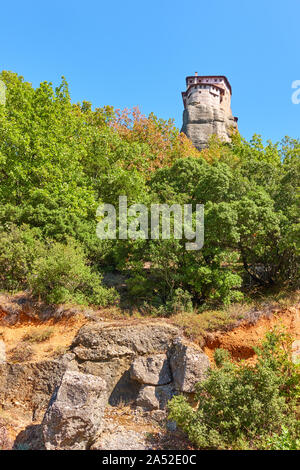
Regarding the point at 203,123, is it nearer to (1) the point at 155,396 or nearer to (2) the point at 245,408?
(1) the point at 155,396

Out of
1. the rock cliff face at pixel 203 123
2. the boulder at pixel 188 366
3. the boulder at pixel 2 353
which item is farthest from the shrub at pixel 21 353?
the rock cliff face at pixel 203 123

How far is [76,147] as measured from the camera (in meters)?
18.1

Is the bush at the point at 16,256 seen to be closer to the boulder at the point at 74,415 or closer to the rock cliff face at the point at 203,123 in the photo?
the boulder at the point at 74,415

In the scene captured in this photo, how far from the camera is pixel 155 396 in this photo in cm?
894

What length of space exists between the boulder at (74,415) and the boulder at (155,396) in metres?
1.80

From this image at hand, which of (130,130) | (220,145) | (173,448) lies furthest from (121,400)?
(220,145)

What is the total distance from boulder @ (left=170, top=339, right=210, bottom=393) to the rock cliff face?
150 feet

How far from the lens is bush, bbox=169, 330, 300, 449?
6.68 meters

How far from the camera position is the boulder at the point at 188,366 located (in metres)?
8.52

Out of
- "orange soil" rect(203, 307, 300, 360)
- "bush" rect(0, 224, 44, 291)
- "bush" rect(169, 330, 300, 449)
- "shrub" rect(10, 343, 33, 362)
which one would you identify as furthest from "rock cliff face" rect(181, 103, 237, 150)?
"bush" rect(169, 330, 300, 449)
